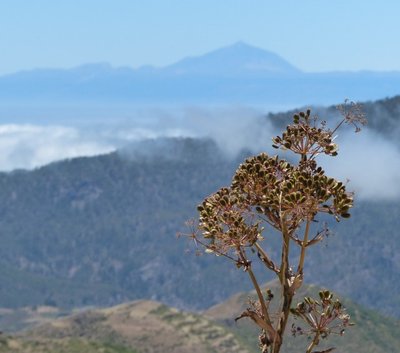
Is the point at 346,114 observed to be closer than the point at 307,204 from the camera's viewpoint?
No

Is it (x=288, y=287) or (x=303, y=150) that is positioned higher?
(x=303, y=150)

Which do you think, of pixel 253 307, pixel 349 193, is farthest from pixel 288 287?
pixel 349 193

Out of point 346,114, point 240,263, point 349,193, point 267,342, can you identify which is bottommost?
point 267,342

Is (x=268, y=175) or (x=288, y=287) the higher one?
(x=268, y=175)

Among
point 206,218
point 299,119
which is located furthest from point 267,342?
point 299,119

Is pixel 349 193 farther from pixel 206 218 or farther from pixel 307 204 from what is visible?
pixel 206 218

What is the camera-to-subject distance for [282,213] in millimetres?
41812

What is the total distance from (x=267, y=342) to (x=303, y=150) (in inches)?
286

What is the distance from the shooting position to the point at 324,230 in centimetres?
4112

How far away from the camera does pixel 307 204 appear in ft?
134

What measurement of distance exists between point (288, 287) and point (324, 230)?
11.3 feet

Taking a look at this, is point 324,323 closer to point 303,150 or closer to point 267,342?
point 267,342

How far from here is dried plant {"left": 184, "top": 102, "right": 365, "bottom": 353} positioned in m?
41.5

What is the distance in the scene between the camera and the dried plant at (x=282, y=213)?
4147 centimetres
